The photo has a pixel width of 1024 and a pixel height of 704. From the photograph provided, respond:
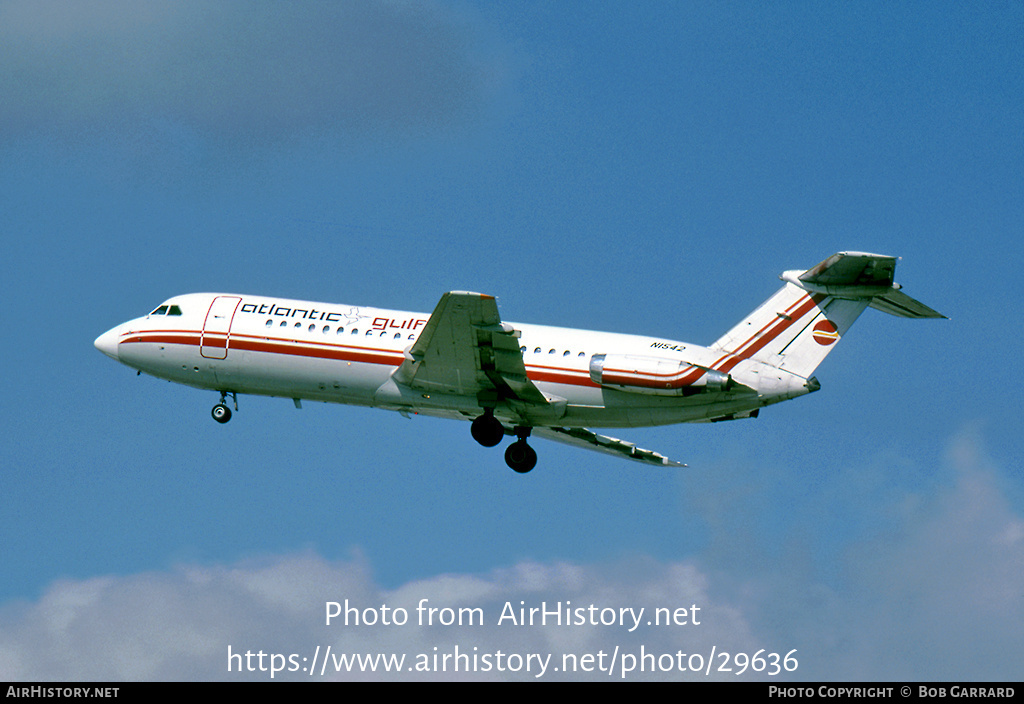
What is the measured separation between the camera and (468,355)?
41406mm

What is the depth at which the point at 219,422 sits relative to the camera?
45938mm

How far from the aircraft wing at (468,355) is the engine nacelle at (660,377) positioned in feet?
8.90

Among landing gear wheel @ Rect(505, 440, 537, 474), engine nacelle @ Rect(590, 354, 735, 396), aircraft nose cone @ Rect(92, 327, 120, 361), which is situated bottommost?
engine nacelle @ Rect(590, 354, 735, 396)

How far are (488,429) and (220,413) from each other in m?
9.31

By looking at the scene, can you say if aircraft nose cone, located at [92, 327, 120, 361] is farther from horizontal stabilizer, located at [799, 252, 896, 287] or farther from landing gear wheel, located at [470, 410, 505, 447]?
horizontal stabilizer, located at [799, 252, 896, 287]

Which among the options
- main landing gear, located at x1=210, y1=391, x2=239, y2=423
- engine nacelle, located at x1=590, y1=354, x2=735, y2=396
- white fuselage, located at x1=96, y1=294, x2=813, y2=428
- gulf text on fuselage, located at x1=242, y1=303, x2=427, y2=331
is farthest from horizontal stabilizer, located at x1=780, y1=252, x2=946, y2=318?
main landing gear, located at x1=210, y1=391, x2=239, y2=423

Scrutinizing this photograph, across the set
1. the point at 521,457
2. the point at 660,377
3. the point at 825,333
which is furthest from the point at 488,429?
the point at 825,333

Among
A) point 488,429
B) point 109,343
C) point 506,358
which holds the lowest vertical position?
point 488,429

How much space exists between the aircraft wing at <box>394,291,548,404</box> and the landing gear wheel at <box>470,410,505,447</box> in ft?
2.84

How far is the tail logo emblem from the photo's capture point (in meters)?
41.5

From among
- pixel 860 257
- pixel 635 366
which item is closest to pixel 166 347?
pixel 635 366

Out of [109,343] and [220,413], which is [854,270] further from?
[109,343]

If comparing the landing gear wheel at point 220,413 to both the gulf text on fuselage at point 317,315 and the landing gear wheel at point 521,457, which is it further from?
the landing gear wheel at point 521,457
